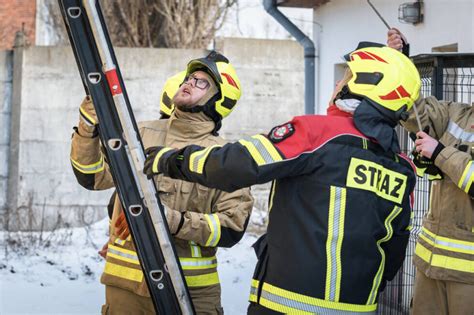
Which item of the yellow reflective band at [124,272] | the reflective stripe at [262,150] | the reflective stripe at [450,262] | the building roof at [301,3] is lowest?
the reflective stripe at [450,262]

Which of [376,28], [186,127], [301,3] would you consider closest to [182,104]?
[186,127]

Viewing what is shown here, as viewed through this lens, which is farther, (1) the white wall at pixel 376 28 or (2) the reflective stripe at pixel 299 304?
(1) the white wall at pixel 376 28

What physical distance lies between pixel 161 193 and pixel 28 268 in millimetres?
4809

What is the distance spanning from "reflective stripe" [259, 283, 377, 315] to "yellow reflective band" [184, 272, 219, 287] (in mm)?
743

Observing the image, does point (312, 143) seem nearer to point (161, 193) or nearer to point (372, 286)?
point (372, 286)

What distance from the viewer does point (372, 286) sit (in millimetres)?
3611

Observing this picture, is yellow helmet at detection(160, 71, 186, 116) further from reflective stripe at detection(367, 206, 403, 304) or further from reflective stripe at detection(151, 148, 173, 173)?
reflective stripe at detection(367, 206, 403, 304)

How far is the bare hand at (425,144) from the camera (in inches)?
178

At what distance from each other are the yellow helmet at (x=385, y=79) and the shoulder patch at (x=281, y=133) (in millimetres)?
358

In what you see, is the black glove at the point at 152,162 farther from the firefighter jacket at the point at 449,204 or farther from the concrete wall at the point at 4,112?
the concrete wall at the point at 4,112

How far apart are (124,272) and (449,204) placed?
1736 millimetres

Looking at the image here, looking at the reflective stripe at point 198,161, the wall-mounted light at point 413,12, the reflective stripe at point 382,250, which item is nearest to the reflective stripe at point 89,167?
the reflective stripe at point 198,161

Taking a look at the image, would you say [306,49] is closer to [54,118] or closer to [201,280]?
[54,118]

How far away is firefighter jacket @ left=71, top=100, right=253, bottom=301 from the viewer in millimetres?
4164
